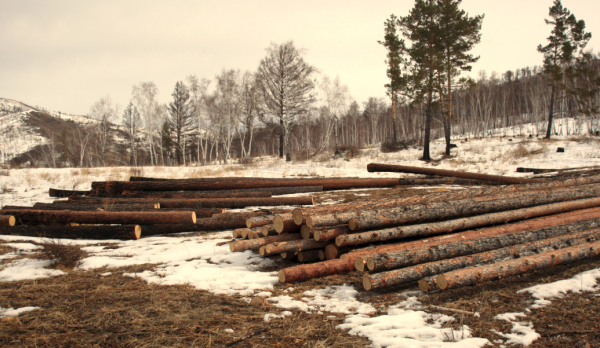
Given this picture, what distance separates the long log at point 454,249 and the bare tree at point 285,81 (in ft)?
83.3

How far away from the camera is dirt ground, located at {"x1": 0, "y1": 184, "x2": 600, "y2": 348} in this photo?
8.29ft

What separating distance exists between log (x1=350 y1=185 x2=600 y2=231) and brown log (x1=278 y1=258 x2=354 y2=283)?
468mm

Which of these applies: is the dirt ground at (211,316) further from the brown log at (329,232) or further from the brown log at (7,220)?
the brown log at (7,220)

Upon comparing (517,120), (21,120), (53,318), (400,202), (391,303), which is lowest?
(391,303)

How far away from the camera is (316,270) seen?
13.1 feet

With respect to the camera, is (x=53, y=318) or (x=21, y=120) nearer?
(x=53, y=318)

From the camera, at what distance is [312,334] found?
2693mm

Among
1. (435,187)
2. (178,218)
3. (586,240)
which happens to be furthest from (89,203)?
(435,187)

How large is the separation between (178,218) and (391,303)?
4.61 m

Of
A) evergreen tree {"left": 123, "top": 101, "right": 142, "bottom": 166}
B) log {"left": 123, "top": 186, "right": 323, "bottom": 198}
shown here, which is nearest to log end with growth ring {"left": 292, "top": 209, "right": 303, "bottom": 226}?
log {"left": 123, "top": 186, "right": 323, "bottom": 198}

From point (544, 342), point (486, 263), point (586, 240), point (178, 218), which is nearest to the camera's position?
point (544, 342)

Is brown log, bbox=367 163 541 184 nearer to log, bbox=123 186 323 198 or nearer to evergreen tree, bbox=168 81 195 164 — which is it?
log, bbox=123 186 323 198

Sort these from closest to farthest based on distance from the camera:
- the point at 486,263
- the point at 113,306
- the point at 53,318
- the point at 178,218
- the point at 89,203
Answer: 1. the point at 53,318
2. the point at 113,306
3. the point at 486,263
4. the point at 178,218
5. the point at 89,203

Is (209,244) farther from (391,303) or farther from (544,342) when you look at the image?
(544,342)
